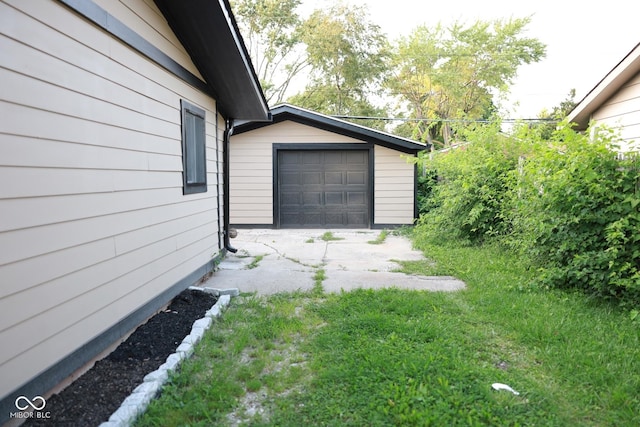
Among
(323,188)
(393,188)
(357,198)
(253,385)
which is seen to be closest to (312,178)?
(323,188)

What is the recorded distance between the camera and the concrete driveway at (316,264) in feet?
18.8

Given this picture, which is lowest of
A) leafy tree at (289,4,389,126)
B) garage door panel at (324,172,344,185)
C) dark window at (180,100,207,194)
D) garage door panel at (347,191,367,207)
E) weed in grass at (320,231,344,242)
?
weed in grass at (320,231,344,242)

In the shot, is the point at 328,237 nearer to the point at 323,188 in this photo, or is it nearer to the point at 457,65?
the point at 323,188

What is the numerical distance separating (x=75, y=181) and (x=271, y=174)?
344 inches

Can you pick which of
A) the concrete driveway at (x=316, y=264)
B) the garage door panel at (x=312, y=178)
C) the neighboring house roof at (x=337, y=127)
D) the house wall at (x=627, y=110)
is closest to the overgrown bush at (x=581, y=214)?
the house wall at (x=627, y=110)

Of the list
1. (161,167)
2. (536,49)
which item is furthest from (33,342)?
(536,49)

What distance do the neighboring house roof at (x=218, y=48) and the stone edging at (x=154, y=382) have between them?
119 inches

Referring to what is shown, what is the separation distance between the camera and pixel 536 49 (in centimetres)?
2847

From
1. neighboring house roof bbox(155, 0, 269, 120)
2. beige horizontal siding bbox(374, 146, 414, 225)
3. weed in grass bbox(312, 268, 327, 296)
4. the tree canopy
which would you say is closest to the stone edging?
weed in grass bbox(312, 268, 327, 296)

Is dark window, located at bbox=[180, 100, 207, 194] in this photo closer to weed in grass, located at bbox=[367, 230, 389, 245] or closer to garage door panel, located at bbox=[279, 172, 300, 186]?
weed in grass, located at bbox=[367, 230, 389, 245]

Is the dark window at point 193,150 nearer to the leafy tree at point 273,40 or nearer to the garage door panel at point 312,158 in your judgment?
the garage door panel at point 312,158

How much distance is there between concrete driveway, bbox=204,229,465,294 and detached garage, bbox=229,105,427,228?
3.86 feet

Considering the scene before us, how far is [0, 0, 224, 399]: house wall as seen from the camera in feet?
7.82

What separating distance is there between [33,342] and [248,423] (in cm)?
127
